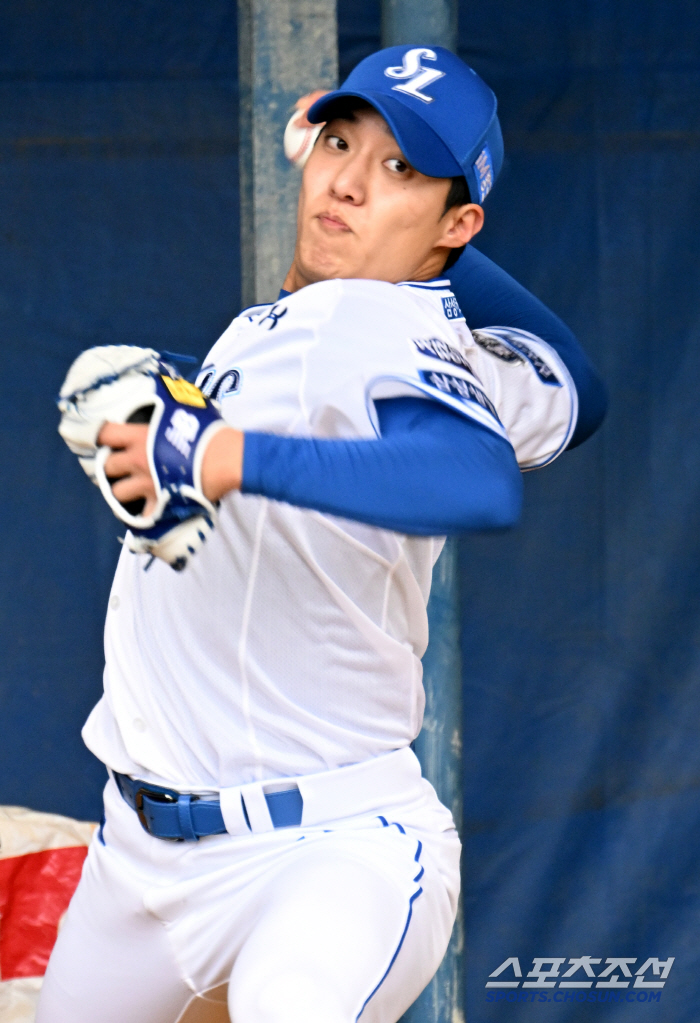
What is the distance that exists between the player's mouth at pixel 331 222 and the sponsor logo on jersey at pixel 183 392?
0.37m

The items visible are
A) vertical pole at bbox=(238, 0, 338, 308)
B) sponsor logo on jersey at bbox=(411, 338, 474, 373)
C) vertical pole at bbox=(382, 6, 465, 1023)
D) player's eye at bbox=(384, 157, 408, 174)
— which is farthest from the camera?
vertical pole at bbox=(382, 6, 465, 1023)

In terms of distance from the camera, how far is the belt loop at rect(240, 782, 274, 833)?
133 cm

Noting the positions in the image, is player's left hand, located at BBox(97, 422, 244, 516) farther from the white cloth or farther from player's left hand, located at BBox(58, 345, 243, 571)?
the white cloth

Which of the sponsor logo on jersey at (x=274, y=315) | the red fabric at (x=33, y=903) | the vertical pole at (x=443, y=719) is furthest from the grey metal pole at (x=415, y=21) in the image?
the red fabric at (x=33, y=903)

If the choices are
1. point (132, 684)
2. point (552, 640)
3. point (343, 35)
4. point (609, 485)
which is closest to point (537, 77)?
point (343, 35)

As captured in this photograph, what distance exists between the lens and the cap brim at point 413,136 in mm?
1397

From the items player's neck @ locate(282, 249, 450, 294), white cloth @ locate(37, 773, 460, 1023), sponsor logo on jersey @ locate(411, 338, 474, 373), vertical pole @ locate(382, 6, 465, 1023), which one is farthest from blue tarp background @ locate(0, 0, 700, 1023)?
sponsor logo on jersey @ locate(411, 338, 474, 373)

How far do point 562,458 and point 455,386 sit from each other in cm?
137

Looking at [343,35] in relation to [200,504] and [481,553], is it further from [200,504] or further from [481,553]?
[200,504]

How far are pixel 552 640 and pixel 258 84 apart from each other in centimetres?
126

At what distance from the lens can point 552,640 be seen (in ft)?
8.21

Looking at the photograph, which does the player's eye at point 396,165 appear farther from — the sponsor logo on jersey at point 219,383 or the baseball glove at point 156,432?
the baseball glove at point 156,432

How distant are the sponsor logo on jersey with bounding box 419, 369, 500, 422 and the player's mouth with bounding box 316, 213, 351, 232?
31cm

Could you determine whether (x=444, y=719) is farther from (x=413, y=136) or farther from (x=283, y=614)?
(x=413, y=136)
